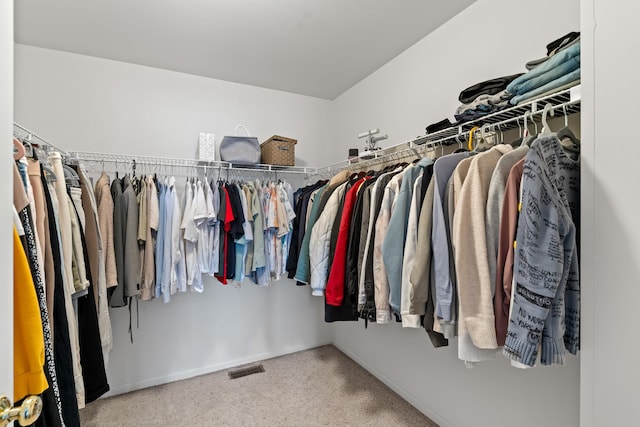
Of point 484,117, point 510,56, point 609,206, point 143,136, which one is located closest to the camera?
point 609,206

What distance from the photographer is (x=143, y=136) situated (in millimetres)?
2500

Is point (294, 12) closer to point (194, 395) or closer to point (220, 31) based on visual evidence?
point (220, 31)

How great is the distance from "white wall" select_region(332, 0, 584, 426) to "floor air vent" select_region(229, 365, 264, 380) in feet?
3.10

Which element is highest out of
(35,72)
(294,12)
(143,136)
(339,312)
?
(294,12)

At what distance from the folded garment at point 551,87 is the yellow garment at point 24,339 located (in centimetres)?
177

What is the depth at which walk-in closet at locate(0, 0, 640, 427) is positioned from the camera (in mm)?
782

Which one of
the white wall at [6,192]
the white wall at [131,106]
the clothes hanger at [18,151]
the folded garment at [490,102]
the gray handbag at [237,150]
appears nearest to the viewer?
the white wall at [6,192]

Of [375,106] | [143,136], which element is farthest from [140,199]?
[375,106]

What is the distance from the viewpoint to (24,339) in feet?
2.53

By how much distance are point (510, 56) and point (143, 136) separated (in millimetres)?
2702

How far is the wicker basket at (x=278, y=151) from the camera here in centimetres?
261

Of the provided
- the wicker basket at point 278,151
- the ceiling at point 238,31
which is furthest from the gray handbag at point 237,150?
the ceiling at point 238,31

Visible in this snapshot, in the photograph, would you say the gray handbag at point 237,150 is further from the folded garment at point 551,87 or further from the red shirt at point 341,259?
the folded garment at point 551,87

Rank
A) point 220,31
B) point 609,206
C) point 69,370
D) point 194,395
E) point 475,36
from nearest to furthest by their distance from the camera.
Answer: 1. point 609,206
2. point 69,370
3. point 475,36
4. point 220,31
5. point 194,395
